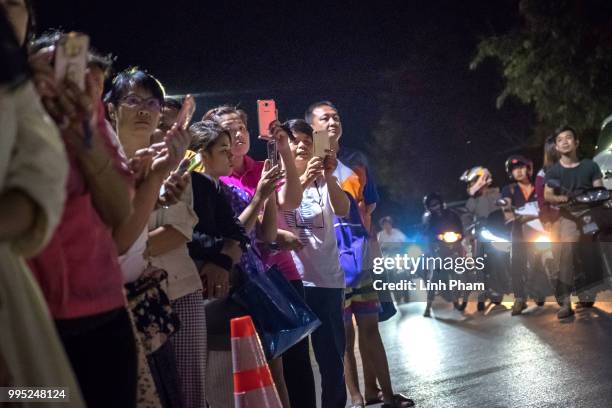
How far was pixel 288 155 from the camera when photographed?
554 centimetres

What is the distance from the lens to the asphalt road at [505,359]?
662 centimetres

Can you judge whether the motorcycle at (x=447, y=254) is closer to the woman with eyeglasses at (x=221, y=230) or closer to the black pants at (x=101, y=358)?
the woman with eyeglasses at (x=221, y=230)

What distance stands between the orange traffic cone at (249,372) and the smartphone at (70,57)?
2.12 meters

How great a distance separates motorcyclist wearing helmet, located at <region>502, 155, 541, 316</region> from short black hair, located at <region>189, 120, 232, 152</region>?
8186 millimetres

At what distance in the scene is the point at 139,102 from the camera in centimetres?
398

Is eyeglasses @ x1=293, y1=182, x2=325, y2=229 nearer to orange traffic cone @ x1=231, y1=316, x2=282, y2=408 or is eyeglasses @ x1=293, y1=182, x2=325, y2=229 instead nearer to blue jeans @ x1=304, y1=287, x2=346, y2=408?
blue jeans @ x1=304, y1=287, x2=346, y2=408

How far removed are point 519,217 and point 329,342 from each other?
24.3 feet

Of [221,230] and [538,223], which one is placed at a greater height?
[538,223]

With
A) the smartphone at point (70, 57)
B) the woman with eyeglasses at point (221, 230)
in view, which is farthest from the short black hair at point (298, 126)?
the smartphone at point (70, 57)

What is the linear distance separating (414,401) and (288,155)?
2278 millimetres

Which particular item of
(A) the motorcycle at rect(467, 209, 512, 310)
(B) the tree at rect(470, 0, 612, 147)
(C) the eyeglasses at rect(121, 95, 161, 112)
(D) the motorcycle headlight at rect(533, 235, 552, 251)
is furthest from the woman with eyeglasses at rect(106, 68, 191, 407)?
(B) the tree at rect(470, 0, 612, 147)

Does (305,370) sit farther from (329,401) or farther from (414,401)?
(414,401)

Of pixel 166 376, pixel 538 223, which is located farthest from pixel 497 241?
pixel 166 376

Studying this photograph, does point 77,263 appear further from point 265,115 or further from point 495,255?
point 495,255
